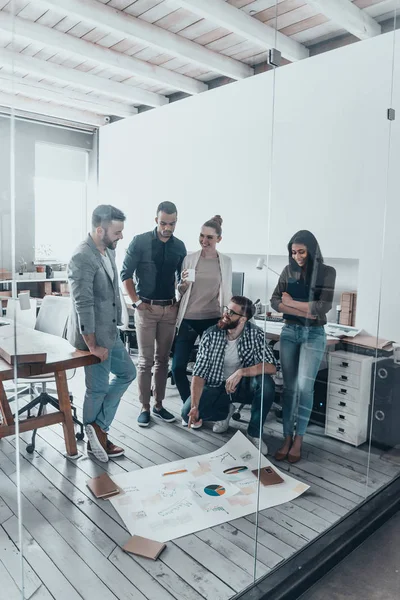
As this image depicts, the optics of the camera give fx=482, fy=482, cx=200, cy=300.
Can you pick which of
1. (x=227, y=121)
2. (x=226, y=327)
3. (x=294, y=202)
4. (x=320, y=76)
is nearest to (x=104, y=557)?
(x=226, y=327)

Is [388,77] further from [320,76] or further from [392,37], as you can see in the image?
[320,76]

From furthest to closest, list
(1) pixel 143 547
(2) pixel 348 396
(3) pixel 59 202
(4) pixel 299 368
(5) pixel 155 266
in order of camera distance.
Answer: (2) pixel 348 396 < (4) pixel 299 368 < (1) pixel 143 547 < (5) pixel 155 266 < (3) pixel 59 202

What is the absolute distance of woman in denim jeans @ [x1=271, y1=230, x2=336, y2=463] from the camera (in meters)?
1.97

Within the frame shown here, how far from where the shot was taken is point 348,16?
2.01 m

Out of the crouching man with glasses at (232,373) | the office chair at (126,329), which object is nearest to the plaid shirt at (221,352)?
the crouching man with glasses at (232,373)

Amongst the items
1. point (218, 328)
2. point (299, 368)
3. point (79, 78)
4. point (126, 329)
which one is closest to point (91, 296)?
point (126, 329)

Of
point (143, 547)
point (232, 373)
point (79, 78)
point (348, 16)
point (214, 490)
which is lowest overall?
point (143, 547)

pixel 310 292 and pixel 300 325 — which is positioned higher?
pixel 310 292

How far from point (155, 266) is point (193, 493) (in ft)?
2.94

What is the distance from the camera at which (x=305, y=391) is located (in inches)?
88.6

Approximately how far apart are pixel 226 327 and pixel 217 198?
0.47 metres

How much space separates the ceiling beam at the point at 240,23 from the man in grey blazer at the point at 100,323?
2.77 feet

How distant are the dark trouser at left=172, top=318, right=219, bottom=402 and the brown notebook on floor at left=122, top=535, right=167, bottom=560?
527 millimetres

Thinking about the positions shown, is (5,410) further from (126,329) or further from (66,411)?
(126,329)
